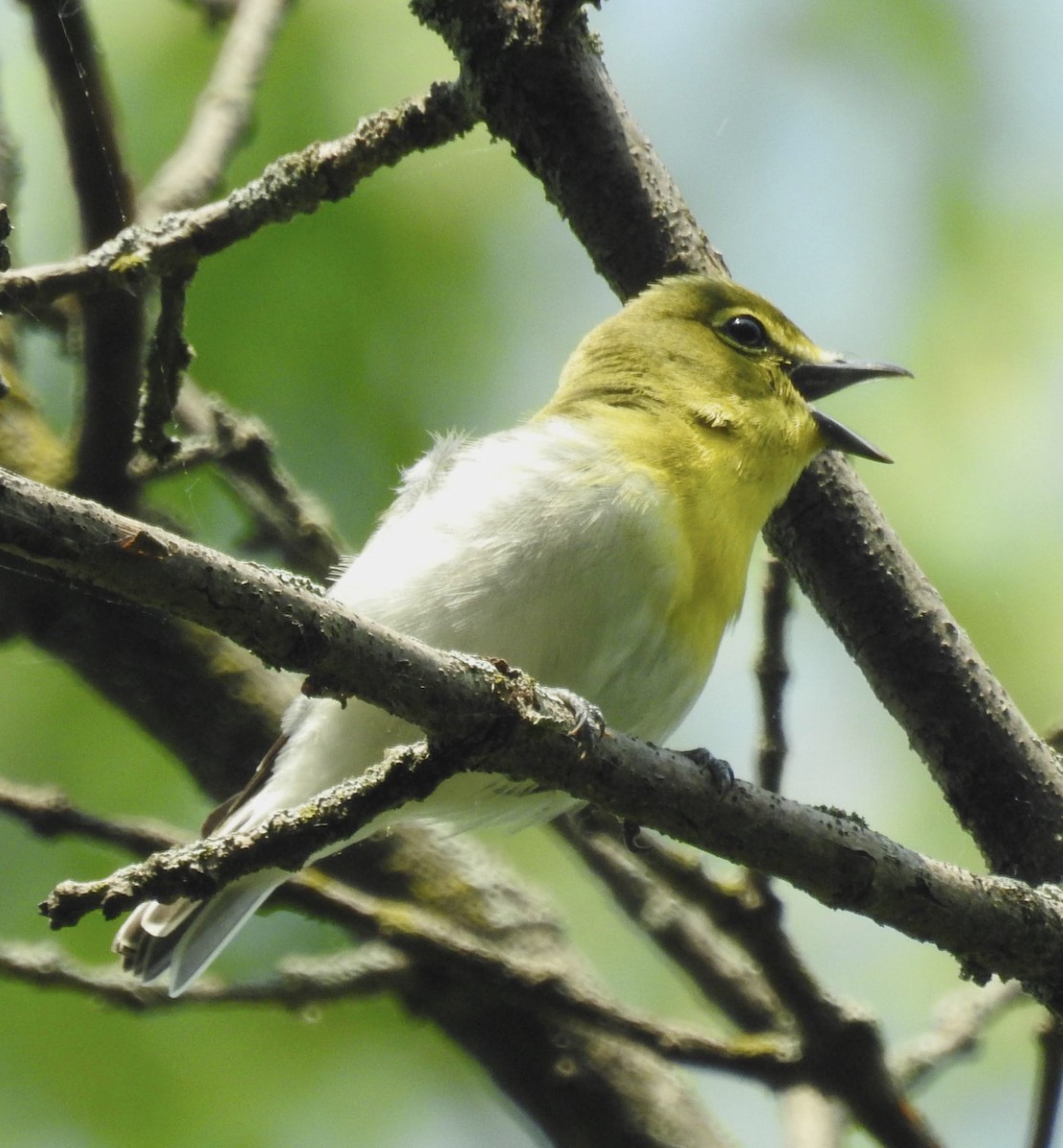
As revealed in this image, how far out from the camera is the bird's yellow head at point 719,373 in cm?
434

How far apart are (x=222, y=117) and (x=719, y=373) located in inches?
70.8

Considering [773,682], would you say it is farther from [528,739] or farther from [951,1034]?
[951,1034]

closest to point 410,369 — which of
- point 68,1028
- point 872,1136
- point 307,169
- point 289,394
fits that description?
point 289,394

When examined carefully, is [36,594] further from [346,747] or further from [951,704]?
[951,704]

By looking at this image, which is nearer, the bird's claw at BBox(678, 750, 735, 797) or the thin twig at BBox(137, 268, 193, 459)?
the bird's claw at BBox(678, 750, 735, 797)

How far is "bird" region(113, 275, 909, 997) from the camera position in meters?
3.66

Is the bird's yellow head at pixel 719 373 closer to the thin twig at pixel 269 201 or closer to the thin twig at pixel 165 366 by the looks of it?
the thin twig at pixel 269 201

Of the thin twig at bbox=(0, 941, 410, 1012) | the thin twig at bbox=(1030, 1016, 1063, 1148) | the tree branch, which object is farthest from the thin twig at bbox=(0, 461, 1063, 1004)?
the thin twig at bbox=(0, 941, 410, 1012)

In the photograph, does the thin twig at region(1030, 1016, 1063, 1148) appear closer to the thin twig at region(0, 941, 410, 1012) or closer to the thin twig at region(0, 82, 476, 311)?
the thin twig at region(0, 941, 410, 1012)

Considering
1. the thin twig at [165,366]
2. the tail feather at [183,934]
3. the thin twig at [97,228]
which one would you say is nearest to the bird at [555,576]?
the tail feather at [183,934]

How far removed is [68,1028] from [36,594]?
1742 millimetres

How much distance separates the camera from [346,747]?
387 cm

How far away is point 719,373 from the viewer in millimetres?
4816

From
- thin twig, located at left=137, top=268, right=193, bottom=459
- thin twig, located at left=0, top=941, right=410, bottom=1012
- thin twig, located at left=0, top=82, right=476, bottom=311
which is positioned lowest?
thin twig, located at left=0, top=941, right=410, bottom=1012
